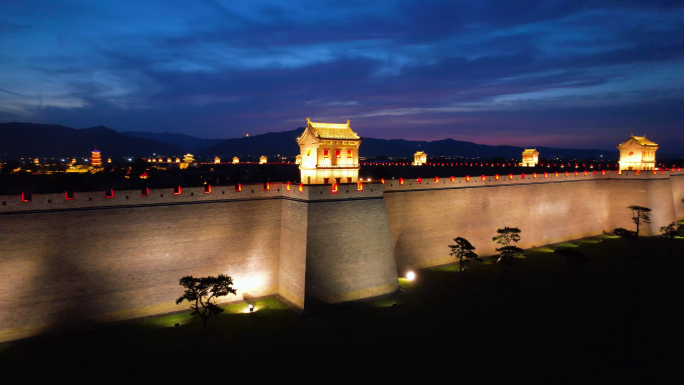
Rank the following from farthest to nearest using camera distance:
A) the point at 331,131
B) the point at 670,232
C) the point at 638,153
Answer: the point at 638,153, the point at 670,232, the point at 331,131

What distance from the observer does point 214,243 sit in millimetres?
14312

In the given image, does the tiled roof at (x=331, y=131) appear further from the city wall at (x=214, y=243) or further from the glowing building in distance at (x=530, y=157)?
the glowing building in distance at (x=530, y=157)

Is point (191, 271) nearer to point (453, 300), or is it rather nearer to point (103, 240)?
point (103, 240)

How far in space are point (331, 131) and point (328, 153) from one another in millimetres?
1011

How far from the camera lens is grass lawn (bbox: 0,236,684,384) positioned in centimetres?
980

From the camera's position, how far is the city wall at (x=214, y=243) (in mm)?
11547

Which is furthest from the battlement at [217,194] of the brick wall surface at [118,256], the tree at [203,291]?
the tree at [203,291]

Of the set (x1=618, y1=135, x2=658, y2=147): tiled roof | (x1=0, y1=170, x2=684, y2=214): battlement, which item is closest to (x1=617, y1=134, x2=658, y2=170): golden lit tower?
(x1=618, y1=135, x2=658, y2=147): tiled roof

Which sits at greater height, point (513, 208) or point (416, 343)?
point (513, 208)

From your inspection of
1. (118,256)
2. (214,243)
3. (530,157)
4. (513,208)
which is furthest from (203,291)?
(530,157)

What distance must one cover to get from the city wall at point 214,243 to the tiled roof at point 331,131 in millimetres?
2476

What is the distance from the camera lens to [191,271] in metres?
13.9

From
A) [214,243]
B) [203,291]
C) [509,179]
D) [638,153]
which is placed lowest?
[203,291]

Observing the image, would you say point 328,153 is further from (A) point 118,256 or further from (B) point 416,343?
(A) point 118,256
